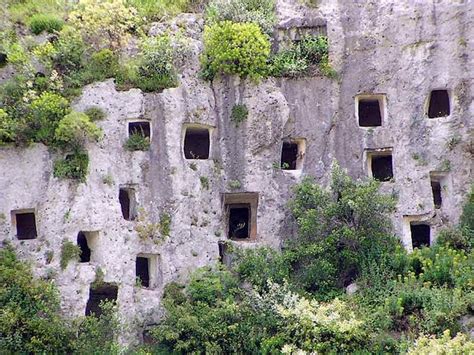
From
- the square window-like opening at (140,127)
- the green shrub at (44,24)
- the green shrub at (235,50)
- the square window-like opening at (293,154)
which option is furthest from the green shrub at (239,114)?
the green shrub at (44,24)

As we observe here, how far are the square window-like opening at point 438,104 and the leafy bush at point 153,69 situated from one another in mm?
9221

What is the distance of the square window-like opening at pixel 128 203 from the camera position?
20719mm

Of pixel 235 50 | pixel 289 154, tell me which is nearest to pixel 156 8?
pixel 235 50

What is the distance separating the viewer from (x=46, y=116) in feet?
65.2

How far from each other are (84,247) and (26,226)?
2099 millimetres

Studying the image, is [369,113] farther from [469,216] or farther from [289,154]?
[469,216]

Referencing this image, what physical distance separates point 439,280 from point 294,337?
4683 mm

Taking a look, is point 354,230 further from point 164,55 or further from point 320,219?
point 164,55

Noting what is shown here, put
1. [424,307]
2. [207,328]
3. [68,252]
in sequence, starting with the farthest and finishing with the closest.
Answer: [68,252] < [207,328] < [424,307]

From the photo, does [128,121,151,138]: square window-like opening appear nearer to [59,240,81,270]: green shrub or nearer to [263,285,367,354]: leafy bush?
[59,240,81,270]: green shrub

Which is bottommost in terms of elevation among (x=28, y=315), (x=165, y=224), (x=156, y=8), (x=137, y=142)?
(x=28, y=315)

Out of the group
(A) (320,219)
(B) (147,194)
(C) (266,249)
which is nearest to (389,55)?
(A) (320,219)

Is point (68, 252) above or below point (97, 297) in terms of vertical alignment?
above

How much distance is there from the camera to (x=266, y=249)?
20.4 metres
